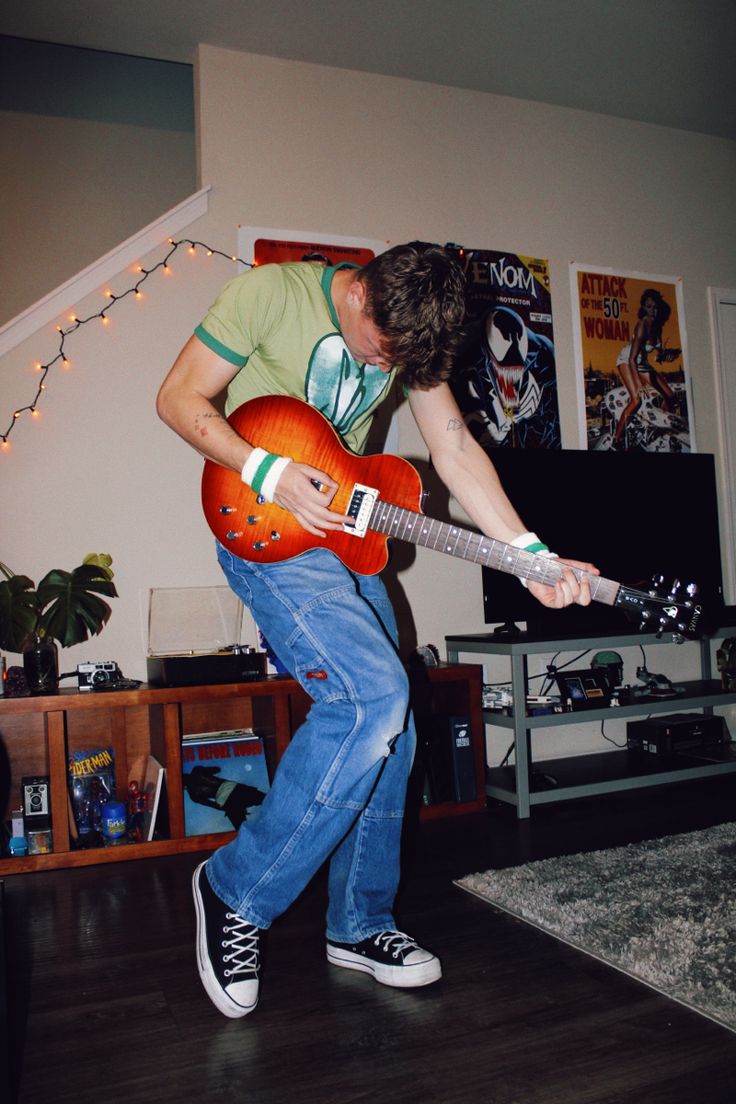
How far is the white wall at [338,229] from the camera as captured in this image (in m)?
2.97

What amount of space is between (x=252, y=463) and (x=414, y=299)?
43cm

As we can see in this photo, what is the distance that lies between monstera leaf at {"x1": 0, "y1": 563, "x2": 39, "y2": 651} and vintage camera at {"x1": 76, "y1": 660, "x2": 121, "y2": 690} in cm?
20

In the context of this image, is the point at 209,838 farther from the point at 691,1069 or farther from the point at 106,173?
the point at 106,173

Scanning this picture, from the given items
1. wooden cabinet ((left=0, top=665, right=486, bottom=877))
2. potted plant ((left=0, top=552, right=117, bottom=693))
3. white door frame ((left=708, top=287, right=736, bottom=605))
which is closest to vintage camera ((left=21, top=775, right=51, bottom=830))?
wooden cabinet ((left=0, top=665, right=486, bottom=877))

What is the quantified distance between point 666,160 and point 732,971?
12.7 ft

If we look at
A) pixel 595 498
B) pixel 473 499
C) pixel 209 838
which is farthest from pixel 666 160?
pixel 209 838

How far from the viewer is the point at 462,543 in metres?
1.67

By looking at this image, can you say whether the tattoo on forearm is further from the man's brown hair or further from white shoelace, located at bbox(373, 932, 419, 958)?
white shoelace, located at bbox(373, 932, 419, 958)

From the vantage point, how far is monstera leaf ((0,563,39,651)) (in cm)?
259

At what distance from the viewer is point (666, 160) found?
13.5ft

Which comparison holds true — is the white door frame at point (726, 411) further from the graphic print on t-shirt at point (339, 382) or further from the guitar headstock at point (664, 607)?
the graphic print on t-shirt at point (339, 382)

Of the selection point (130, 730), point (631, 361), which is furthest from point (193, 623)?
point (631, 361)

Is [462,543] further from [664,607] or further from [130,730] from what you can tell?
[130,730]

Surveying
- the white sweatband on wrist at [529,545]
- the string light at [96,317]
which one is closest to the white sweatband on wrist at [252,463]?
the white sweatband on wrist at [529,545]
